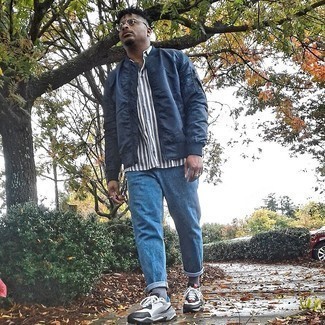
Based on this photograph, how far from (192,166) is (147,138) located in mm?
344

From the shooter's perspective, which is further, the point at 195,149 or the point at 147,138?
the point at 147,138

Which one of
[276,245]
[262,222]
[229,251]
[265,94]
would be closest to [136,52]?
[265,94]

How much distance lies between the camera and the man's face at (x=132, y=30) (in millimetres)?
3078

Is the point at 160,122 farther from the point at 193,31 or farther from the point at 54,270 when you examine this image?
the point at 193,31

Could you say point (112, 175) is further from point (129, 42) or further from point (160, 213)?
point (129, 42)

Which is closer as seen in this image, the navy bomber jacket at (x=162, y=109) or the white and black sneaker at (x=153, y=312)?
the white and black sneaker at (x=153, y=312)

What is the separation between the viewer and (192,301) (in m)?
2.98

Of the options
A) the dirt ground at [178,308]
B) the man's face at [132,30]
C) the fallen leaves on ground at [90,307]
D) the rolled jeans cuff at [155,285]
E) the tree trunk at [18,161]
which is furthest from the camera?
the tree trunk at [18,161]

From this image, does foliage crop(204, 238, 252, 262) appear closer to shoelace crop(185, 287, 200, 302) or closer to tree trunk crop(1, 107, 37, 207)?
tree trunk crop(1, 107, 37, 207)

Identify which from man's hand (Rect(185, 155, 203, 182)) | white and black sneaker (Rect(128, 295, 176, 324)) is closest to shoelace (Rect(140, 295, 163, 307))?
white and black sneaker (Rect(128, 295, 176, 324))

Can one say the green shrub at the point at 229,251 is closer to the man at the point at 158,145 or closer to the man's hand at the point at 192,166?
the man at the point at 158,145

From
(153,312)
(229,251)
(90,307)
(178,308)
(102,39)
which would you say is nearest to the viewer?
(153,312)

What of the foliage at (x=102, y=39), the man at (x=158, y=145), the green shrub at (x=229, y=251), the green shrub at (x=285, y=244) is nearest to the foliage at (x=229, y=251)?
the green shrub at (x=229, y=251)

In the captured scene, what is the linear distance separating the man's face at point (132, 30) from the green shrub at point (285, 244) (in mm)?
14478
